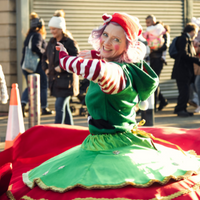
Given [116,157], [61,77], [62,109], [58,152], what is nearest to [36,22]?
[61,77]

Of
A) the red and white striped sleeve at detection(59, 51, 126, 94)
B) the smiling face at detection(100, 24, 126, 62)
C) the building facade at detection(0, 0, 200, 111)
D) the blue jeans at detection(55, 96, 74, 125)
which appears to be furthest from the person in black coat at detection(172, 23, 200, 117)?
the red and white striped sleeve at detection(59, 51, 126, 94)

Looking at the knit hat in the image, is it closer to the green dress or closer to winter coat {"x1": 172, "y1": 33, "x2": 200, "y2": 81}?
Result: winter coat {"x1": 172, "y1": 33, "x2": 200, "y2": 81}

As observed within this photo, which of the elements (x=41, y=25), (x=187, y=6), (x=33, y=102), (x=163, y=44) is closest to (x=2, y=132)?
(x=33, y=102)

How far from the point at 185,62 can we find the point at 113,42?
19.3 feet

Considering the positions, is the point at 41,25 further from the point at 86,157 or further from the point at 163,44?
the point at 86,157

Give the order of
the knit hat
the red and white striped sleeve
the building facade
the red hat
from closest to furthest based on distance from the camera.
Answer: the red and white striped sleeve, the red hat, the knit hat, the building facade

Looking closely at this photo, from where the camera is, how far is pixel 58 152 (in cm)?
411

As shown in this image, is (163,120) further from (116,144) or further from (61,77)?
(116,144)

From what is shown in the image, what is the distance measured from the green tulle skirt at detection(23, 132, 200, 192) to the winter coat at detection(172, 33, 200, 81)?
5.48 meters

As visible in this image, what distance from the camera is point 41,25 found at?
26.3ft

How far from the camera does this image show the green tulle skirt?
2604 millimetres

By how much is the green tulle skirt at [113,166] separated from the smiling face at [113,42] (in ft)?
2.00

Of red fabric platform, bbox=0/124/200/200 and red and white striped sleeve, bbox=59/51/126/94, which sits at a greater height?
red and white striped sleeve, bbox=59/51/126/94

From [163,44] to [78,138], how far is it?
5.13m
